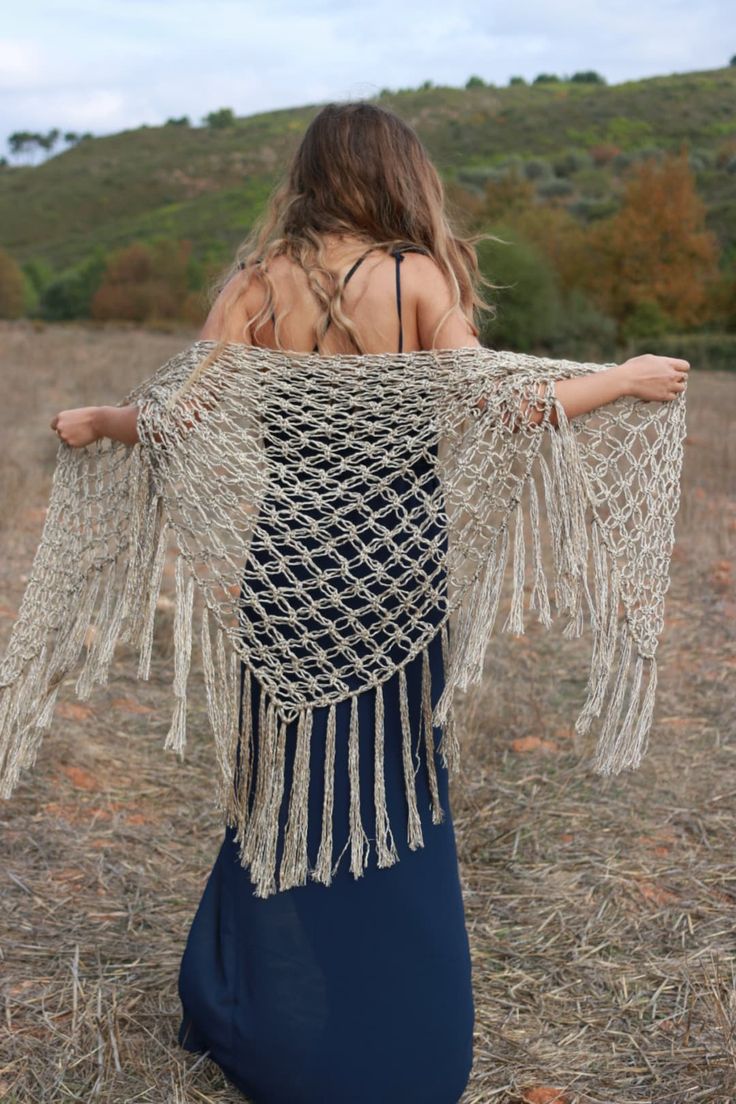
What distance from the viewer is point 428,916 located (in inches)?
85.7

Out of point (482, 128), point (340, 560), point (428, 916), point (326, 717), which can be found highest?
point (482, 128)

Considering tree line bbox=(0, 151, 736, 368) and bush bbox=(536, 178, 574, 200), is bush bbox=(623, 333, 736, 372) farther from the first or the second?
bush bbox=(536, 178, 574, 200)

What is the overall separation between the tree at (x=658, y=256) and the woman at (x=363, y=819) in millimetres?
20832

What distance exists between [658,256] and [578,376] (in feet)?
70.8

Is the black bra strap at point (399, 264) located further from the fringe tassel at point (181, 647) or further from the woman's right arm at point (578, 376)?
the fringe tassel at point (181, 647)

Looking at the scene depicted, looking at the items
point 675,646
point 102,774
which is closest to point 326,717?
point 102,774

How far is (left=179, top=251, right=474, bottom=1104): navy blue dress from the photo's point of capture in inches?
84.3

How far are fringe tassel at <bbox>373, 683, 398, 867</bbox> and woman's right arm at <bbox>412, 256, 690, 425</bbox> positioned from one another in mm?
612

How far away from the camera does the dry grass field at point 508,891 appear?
7.91 ft

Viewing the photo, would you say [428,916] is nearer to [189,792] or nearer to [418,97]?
[189,792]

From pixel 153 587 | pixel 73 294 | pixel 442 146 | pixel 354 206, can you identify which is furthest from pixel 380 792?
pixel 73 294

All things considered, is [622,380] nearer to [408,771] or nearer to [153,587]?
[408,771]

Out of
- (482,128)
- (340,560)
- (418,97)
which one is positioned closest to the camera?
(340,560)

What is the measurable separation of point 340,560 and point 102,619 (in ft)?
1.99
